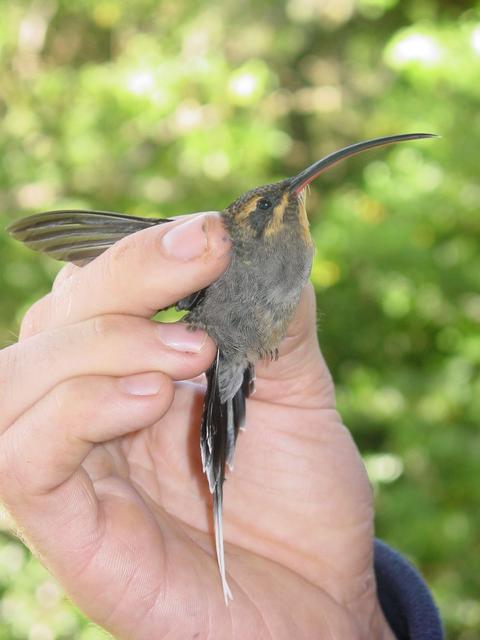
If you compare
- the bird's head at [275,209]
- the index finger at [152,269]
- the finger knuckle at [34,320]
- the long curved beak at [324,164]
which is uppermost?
the long curved beak at [324,164]

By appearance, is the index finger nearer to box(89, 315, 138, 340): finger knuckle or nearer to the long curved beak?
box(89, 315, 138, 340): finger knuckle

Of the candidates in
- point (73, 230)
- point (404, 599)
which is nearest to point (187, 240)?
point (73, 230)

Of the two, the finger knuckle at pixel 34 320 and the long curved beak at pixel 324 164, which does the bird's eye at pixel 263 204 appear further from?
the finger knuckle at pixel 34 320

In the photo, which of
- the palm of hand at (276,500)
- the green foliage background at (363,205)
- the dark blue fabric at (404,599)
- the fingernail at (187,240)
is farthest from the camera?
the green foliage background at (363,205)

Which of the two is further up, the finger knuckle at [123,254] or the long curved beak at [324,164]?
the long curved beak at [324,164]

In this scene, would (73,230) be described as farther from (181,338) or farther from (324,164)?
(324,164)

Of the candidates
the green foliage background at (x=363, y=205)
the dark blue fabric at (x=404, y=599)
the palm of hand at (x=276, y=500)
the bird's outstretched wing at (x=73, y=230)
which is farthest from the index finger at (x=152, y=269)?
the green foliage background at (x=363, y=205)
